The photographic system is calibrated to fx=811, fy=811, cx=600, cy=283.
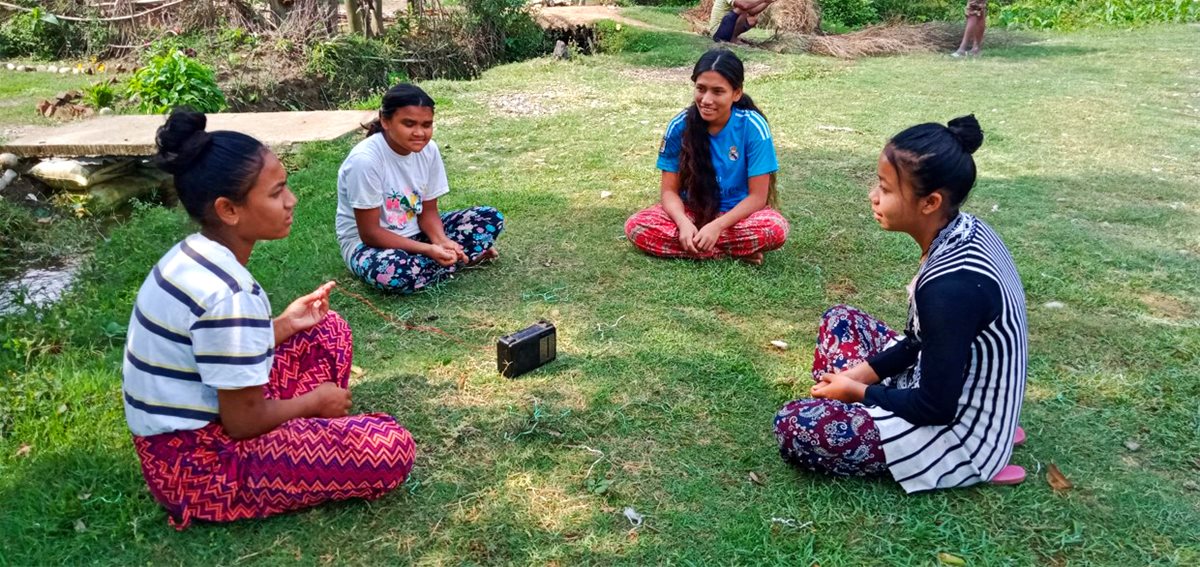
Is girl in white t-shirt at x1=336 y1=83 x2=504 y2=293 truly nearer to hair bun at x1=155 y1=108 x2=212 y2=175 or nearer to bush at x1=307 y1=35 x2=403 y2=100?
hair bun at x1=155 y1=108 x2=212 y2=175

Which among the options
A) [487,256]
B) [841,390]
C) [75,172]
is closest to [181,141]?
[841,390]

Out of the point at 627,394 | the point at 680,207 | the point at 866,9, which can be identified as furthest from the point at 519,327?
the point at 866,9

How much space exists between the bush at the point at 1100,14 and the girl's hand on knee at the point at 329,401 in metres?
16.0

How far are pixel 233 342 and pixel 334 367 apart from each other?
26.7 inches

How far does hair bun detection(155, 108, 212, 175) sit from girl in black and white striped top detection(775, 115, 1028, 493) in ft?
6.14

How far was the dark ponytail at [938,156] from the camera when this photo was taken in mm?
2277

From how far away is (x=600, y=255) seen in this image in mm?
4418

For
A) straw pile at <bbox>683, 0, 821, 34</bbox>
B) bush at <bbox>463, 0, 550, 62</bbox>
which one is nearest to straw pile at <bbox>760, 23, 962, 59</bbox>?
straw pile at <bbox>683, 0, 821, 34</bbox>

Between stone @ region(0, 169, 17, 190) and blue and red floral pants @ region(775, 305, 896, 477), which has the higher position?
stone @ region(0, 169, 17, 190)

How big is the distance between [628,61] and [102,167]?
662 cm

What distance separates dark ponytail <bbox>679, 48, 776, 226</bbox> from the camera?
3.96 metres

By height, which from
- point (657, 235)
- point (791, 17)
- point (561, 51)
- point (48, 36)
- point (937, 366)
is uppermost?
point (791, 17)

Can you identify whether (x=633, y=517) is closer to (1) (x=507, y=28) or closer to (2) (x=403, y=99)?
(2) (x=403, y=99)

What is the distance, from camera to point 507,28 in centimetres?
1163
